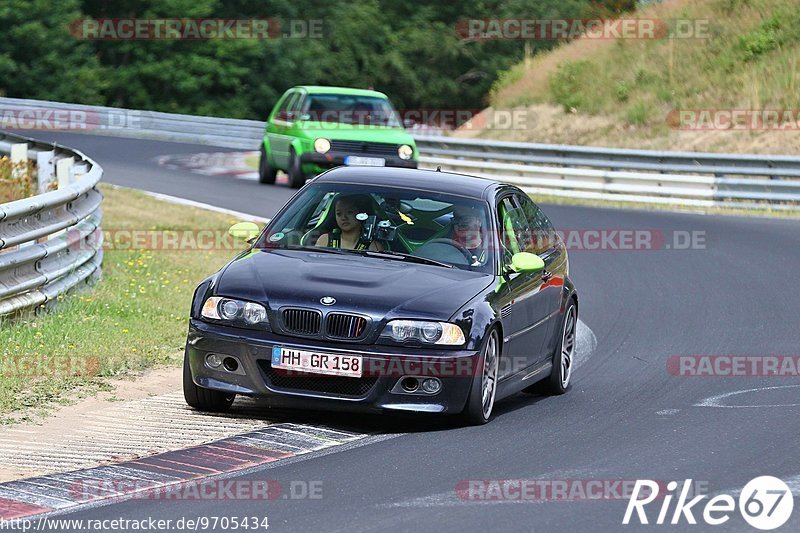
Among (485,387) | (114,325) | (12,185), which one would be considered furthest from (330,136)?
(485,387)

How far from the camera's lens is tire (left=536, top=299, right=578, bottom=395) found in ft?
35.0

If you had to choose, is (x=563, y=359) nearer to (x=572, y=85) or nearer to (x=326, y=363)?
(x=326, y=363)

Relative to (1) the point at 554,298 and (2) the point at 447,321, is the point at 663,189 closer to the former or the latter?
(1) the point at 554,298

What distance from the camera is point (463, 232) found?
32.1ft

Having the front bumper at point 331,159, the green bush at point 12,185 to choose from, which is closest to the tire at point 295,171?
the front bumper at point 331,159

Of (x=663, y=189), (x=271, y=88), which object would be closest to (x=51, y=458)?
(x=663, y=189)

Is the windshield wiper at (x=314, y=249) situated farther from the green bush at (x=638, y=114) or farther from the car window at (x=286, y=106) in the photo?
the green bush at (x=638, y=114)

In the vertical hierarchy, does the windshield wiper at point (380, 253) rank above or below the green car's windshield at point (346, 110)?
above

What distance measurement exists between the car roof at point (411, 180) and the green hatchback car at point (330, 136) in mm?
14262

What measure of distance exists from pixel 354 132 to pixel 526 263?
16.3m

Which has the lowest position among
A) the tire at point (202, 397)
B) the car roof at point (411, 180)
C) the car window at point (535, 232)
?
the tire at point (202, 397)

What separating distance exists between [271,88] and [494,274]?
180ft

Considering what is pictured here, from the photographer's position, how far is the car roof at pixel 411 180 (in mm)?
10000

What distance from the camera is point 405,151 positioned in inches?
1004
